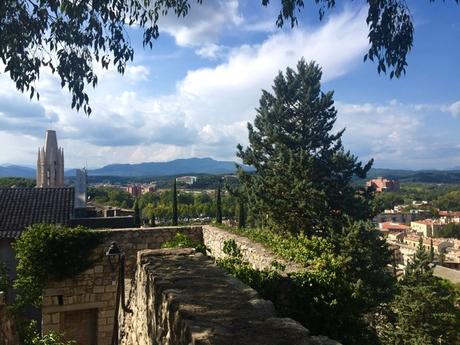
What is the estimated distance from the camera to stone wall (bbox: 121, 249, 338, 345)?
245 cm

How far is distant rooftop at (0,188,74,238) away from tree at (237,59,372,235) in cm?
972

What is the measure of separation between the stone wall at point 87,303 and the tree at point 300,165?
1123 centimetres

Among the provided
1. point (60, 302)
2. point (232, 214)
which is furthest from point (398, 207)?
point (60, 302)

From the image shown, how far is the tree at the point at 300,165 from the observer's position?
61.6 feet

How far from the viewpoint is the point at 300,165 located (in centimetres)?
1889

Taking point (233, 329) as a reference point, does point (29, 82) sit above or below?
above

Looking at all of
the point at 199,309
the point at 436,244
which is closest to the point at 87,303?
the point at 199,309

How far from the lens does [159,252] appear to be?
518 cm

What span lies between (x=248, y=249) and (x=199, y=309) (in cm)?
456

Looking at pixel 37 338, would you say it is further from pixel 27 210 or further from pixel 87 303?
pixel 27 210

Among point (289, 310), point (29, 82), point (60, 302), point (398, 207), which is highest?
point (29, 82)

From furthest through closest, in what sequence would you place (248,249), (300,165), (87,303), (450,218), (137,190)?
(137,190) < (450,218) < (300,165) < (87,303) < (248,249)

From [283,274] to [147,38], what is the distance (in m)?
3.47

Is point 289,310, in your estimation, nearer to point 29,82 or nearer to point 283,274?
point 283,274
